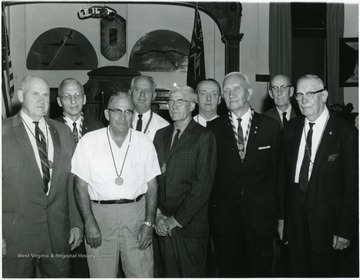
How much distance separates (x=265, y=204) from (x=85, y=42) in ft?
26.3

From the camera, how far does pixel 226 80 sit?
3156 millimetres

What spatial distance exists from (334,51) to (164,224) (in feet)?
21.9

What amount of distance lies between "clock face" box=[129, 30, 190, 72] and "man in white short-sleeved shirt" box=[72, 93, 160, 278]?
281 inches

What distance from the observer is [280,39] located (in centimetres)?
854

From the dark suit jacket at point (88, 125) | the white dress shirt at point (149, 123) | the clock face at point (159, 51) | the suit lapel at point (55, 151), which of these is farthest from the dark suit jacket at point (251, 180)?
the clock face at point (159, 51)

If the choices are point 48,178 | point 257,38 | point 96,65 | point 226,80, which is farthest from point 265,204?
point 96,65

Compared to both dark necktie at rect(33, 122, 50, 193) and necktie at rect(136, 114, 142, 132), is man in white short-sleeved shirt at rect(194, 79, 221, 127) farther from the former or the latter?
dark necktie at rect(33, 122, 50, 193)

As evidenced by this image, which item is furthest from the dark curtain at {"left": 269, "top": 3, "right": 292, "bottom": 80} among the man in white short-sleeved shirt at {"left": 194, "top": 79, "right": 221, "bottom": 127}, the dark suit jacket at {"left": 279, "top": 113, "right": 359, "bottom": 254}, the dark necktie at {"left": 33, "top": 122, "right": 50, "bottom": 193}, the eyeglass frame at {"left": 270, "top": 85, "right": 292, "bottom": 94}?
the dark necktie at {"left": 33, "top": 122, "right": 50, "bottom": 193}

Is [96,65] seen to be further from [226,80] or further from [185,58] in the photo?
[226,80]

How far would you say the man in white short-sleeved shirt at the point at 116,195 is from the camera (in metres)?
2.67

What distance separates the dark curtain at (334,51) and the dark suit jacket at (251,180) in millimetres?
5286

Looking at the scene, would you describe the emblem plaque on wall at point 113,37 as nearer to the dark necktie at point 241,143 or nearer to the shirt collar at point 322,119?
the dark necktie at point 241,143

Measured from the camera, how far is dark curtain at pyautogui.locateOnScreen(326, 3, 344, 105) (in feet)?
25.2

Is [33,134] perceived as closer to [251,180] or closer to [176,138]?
[176,138]
